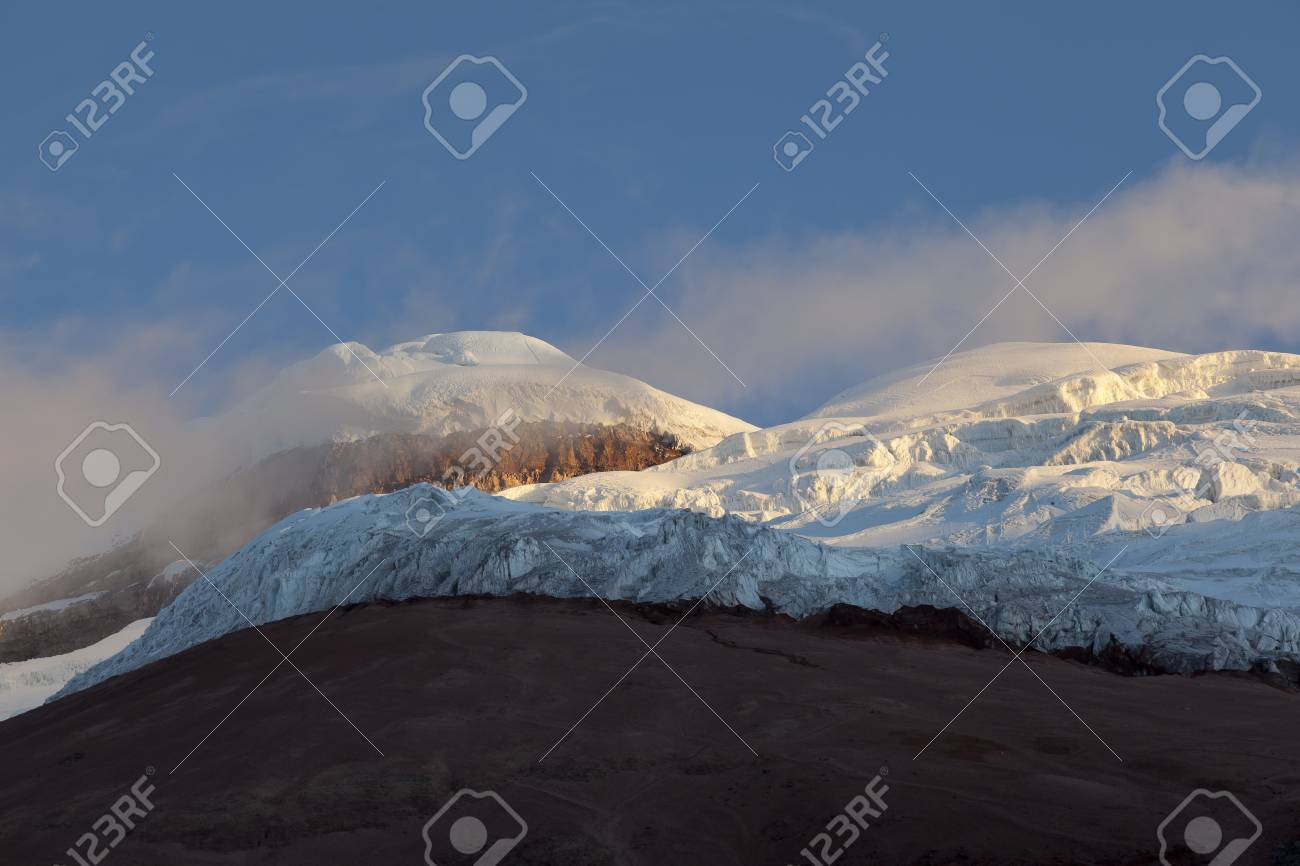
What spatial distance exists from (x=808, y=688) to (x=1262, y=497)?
2949 centimetres

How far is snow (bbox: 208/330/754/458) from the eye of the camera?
97.0 metres

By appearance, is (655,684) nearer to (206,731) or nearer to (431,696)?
(431,696)

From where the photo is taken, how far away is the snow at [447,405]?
318ft

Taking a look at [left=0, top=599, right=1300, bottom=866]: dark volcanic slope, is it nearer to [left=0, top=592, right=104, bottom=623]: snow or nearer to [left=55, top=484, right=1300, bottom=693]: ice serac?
[left=55, top=484, right=1300, bottom=693]: ice serac

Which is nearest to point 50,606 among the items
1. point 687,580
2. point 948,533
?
point 948,533

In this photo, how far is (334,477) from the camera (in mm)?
90438

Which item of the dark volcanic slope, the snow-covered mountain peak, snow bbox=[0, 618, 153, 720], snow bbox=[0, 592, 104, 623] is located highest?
snow bbox=[0, 592, 104, 623]

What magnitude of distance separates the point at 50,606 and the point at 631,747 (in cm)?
6541

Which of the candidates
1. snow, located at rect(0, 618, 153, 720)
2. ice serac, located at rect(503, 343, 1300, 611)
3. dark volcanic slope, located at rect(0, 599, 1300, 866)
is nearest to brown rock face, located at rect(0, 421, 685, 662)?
ice serac, located at rect(503, 343, 1300, 611)

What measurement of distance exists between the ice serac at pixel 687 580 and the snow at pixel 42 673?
49.8 ft

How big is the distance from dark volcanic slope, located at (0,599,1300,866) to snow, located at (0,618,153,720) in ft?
69.0

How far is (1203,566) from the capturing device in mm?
34531

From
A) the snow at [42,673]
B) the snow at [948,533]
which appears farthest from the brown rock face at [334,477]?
the snow at [948,533]

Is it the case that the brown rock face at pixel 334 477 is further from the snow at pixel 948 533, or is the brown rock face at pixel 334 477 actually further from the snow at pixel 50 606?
the snow at pixel 948 533
